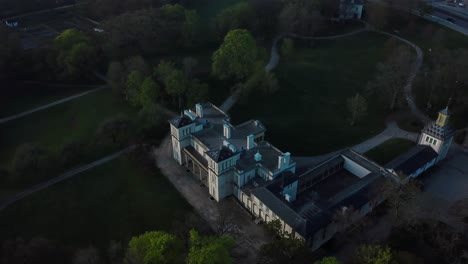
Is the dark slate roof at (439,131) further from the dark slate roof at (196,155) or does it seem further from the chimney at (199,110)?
the chimney at (199,110)

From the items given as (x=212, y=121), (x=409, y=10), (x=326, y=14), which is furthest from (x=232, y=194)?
(x=409, y=10)

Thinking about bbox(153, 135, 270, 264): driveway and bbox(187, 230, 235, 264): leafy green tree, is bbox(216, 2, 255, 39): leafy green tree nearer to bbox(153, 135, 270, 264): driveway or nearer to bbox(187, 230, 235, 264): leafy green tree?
bbox(153, 135, 270, 264): driveway

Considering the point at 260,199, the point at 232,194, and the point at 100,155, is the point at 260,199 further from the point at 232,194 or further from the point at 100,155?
the point at 100,155

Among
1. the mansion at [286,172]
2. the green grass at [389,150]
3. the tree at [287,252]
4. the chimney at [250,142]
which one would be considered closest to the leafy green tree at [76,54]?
the mansion at [286,172]

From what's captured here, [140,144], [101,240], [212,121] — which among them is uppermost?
[212,121]

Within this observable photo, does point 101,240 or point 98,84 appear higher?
point 98,84

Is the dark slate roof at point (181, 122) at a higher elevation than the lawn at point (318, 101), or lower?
higher

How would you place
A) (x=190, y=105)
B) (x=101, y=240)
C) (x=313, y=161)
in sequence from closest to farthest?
1. (x=101, y=240)
2. (x=313, y=161)
3. (x=190, y=105)

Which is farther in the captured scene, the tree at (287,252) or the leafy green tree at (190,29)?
the leafy green tree at (190,29)
